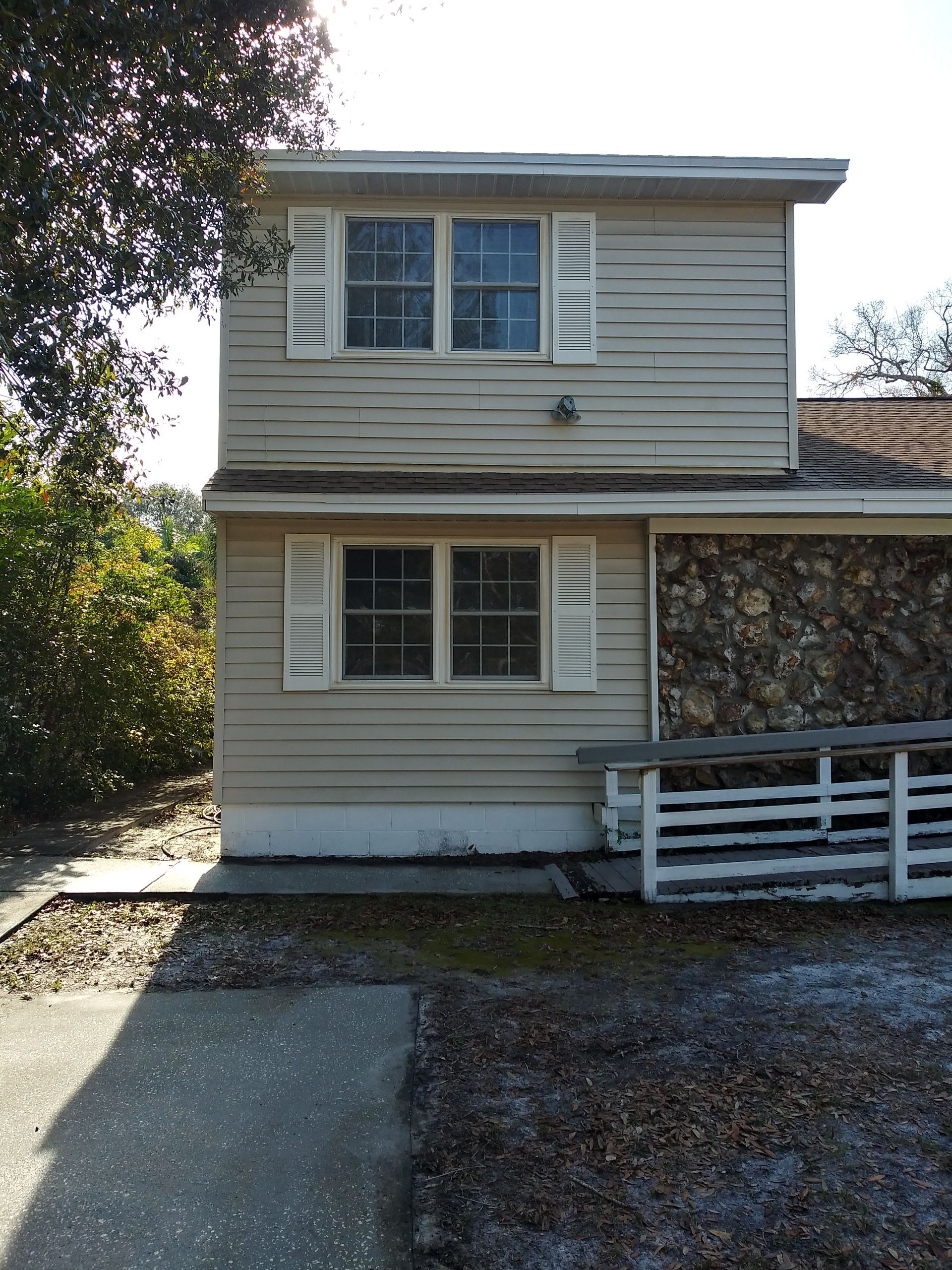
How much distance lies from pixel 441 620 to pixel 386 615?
470 millimetres

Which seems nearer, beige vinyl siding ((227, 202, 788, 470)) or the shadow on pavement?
the shadow on pavement

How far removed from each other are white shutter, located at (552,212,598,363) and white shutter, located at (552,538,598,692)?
165 centimetres

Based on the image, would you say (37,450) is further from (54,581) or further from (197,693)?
(197,693)

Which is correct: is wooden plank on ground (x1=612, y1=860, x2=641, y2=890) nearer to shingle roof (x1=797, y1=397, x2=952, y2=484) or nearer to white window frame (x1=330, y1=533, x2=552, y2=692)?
white window frame (x1=330, y1=533, x2=552, y2=692)

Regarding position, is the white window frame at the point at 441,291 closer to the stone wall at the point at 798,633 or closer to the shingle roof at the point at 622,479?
the shingle roof at the point at 622,479

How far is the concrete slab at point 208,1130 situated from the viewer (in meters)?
2.73

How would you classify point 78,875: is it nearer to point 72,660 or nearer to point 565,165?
point 72,660

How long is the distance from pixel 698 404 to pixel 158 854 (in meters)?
6.02

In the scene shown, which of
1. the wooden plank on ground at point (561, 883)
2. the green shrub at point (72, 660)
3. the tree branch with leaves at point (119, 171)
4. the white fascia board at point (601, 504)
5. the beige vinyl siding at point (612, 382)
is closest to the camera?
the tree branch with leaves at point (119, 171)

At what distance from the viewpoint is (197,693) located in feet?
37.6

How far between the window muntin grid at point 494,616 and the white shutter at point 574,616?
18 cm

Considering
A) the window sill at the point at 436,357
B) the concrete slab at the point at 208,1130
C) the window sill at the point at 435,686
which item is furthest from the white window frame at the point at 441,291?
the concrete slab at the point at 208,1130

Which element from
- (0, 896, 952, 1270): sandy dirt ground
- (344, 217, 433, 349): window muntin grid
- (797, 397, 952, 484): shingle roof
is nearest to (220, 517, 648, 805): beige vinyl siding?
(0, 896, 952, 1270): sandy dirt ground

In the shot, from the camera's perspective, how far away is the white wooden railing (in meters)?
6.27
